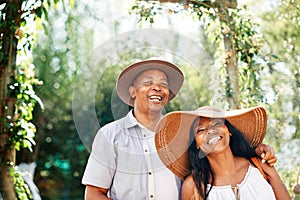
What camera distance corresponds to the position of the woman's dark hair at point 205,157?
2.00m

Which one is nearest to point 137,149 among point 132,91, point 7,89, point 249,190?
point 132,91

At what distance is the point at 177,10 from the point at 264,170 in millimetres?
1681

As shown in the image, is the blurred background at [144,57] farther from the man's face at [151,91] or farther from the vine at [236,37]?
the man's face at [151,91]

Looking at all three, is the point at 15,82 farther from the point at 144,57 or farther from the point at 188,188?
the point at 188,188

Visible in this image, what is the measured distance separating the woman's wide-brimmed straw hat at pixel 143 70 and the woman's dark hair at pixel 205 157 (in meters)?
0.21

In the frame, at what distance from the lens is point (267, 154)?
2.02m

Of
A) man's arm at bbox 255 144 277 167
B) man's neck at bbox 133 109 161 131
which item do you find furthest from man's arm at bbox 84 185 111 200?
man's arm at bbox 255 144 277 167

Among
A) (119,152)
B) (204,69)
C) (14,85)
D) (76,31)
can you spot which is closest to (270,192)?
(119,152)

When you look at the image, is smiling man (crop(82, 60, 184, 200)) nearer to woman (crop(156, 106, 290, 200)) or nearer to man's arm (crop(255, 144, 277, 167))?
woman (crop(156, 106, 290, 200))

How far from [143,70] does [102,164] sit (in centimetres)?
41

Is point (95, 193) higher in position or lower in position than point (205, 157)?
lower

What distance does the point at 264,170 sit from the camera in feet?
6.64

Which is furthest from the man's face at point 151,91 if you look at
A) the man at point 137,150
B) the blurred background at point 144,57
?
the blurred background at point 144,57

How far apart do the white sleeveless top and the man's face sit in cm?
38
